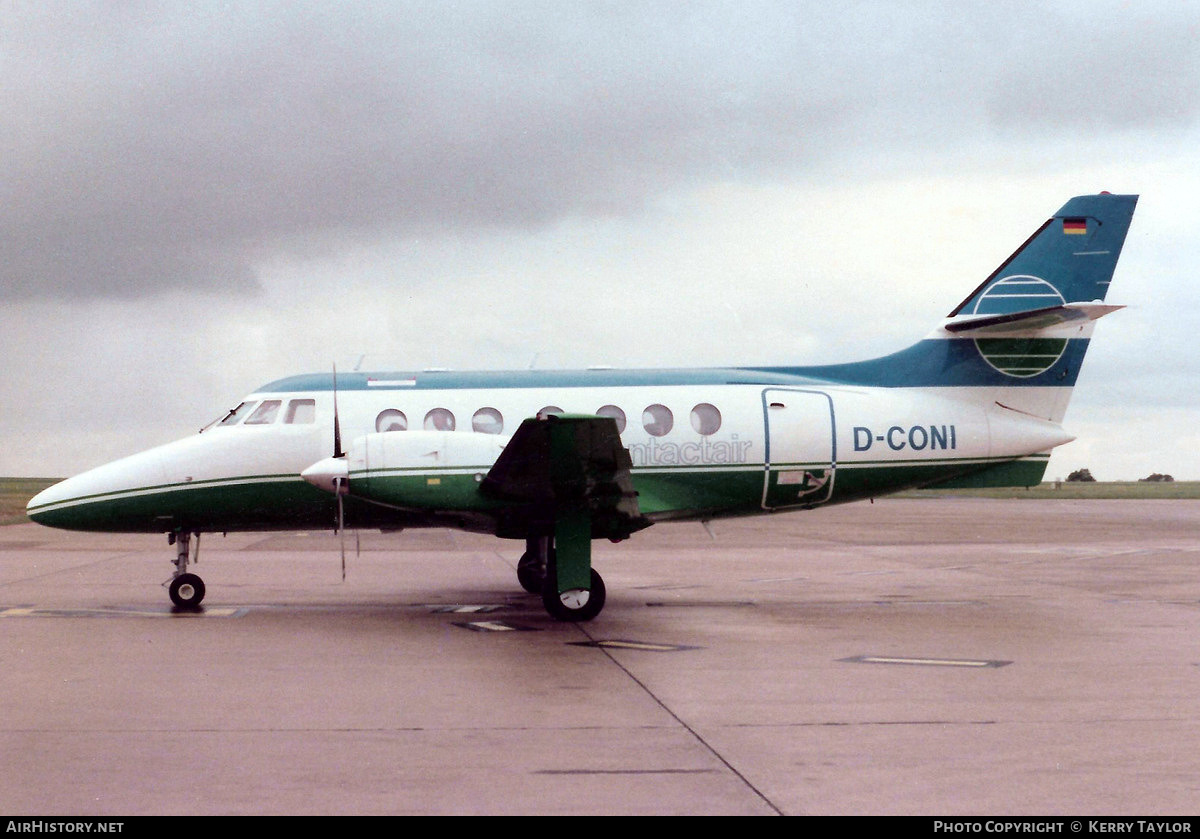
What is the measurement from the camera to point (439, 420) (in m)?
14.5

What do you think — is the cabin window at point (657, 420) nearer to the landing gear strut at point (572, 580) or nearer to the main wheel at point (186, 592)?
the landing gear strut at point (572, 580)

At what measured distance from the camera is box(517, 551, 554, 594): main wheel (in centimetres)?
1595

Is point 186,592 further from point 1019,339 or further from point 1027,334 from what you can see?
point 1027,334

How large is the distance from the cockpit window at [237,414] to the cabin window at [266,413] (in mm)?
132

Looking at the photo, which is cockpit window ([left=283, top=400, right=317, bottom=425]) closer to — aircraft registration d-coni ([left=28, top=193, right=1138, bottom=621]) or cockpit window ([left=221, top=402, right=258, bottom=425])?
aircraft registration d-coni ([left=28, top=193, right=1138, bottom=621])

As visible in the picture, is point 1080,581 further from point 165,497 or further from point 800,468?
point 165,497

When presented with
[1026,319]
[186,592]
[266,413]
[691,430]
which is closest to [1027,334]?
[1026,319]

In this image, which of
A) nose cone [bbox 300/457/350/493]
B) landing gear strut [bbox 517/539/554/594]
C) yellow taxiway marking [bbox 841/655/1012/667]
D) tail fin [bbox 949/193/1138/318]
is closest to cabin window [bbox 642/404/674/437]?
landing gear strut [bbox 517/539/554/594]

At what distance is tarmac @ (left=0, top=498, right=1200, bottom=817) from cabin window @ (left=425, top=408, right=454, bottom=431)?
7.64 ft

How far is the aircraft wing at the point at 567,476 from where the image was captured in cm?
1171

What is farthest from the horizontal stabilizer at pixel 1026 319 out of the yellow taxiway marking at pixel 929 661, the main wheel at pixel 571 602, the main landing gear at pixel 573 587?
the main wheel at pixel 571 602

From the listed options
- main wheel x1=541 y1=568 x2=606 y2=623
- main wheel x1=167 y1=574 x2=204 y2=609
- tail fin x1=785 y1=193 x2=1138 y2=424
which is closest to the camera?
main wheel x1=541 y1=568 x2=606 y2=623

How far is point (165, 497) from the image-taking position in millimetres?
14008

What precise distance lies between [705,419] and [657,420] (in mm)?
619
